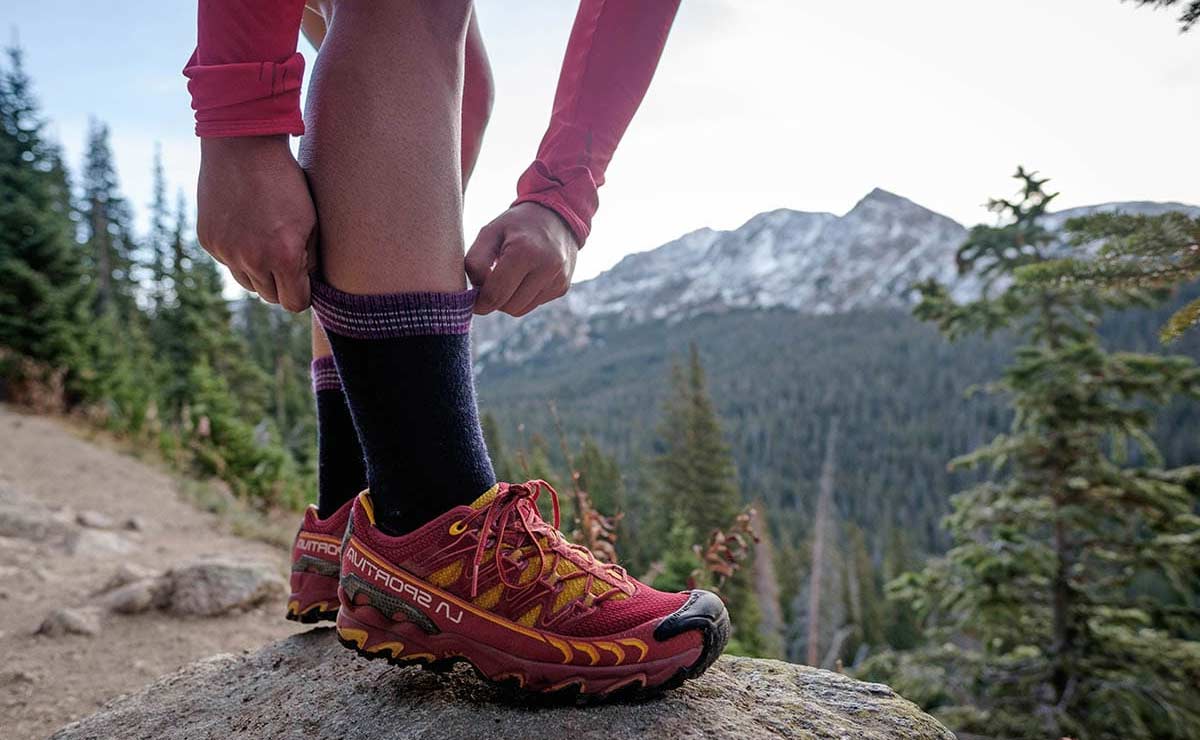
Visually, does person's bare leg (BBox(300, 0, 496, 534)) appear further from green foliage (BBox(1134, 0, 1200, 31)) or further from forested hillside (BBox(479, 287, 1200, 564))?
forested hillside (BBox(479, 287, 1200, 564))

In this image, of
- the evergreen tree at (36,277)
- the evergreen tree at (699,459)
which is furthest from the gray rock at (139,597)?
the evergreen tree at (699,459)

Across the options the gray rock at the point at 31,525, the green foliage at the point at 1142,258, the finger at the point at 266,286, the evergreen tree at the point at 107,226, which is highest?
the evergreen tree at the point at 107,226

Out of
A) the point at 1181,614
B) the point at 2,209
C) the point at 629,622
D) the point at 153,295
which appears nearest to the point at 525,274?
the point at 629,622

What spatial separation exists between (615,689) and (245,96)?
3.62 ft

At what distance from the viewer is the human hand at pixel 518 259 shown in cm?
A: 125

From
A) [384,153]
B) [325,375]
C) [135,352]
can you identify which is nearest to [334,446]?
[325,375]

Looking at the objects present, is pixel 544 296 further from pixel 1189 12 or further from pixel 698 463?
pixel 698 463

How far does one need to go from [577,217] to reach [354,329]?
1.63 feet

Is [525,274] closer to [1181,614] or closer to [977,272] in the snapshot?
[977,272]

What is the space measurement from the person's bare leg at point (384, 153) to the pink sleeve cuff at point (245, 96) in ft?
0.35

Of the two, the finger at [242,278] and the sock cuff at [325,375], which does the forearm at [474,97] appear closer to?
the sock cuff at [325,375]

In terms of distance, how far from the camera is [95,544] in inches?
167

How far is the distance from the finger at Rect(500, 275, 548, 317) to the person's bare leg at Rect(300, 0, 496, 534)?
11 cm

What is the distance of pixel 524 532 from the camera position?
1.26m
